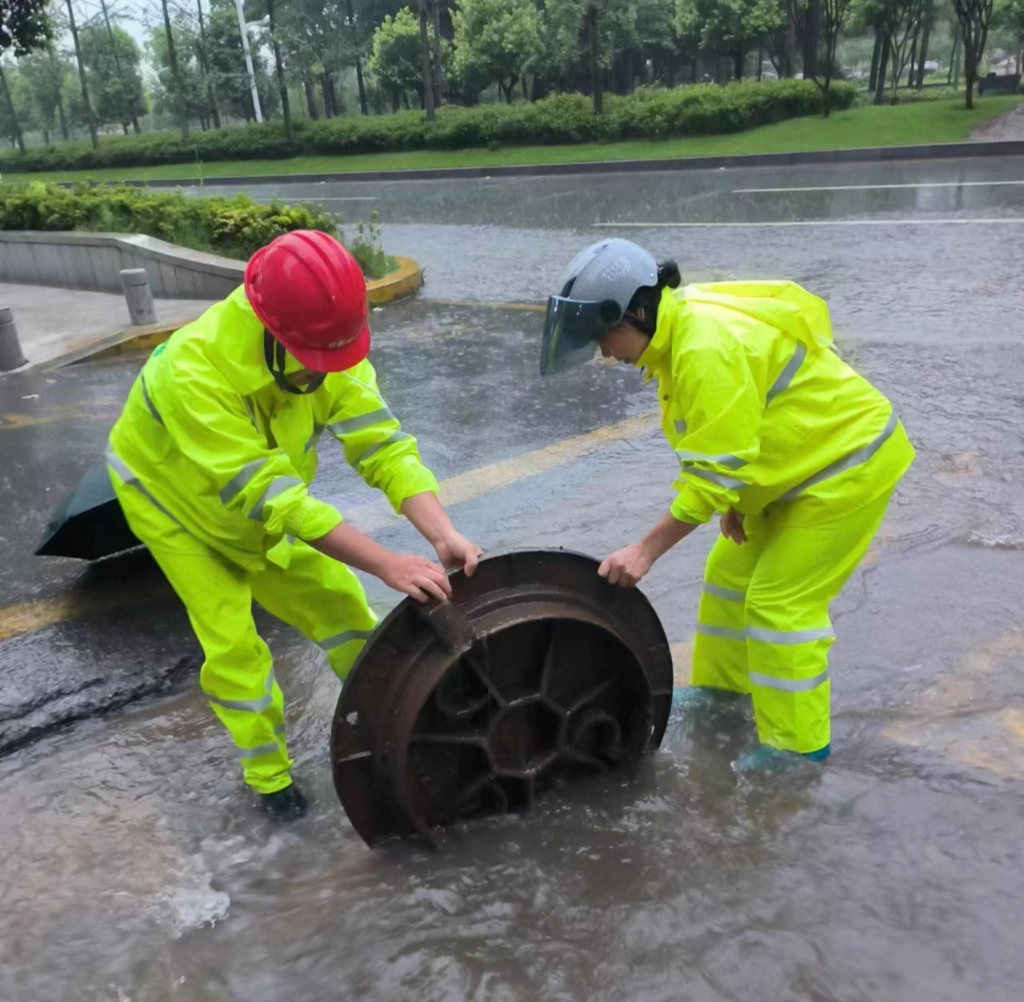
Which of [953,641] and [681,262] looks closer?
[953,641]

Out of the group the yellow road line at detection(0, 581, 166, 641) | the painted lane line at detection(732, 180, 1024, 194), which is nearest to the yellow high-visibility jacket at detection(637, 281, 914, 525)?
the yellow road line at detection(0, 581, 166, 641)

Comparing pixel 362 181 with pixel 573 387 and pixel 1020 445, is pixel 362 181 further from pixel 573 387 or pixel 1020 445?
pixel 1020 445

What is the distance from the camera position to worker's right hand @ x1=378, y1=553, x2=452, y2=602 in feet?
7.85

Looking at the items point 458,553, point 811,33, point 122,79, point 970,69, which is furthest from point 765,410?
point 122,79

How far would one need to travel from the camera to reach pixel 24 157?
42.5 metres

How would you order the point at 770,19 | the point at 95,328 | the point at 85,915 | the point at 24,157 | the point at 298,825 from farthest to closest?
the point at 24,157
the point at 770,19
the point at 95,328
the point at 298,825
the point at 85,915

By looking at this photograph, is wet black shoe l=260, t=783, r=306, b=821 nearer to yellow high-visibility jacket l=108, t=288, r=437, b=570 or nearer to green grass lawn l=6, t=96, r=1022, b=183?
yellow high-visibility jacket l=108, t=288, r=437, b=570

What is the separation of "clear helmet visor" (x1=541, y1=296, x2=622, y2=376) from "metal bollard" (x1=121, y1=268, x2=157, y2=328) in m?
7.08

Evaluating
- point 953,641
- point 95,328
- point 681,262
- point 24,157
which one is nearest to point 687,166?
point 681,262

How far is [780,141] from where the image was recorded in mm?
22125

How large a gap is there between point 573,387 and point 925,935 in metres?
4.59

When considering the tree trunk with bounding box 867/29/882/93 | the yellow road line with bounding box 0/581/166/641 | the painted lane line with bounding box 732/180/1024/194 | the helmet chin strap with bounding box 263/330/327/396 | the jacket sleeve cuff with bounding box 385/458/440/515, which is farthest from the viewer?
the tree trunk with bounding box 867/29/882/93

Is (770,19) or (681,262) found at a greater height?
(770,19)

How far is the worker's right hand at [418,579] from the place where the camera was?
7.85 feet
